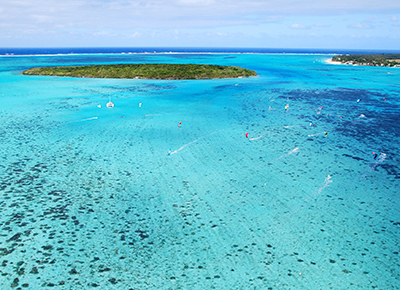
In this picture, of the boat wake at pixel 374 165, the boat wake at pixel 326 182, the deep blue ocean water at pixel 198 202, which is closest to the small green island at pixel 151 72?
the deep blue ocean water at pixel 198 202

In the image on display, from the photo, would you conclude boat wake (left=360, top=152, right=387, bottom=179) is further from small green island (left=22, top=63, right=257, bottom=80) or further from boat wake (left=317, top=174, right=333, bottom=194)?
small green island (left=22, top=63, right=257, bottom=80)

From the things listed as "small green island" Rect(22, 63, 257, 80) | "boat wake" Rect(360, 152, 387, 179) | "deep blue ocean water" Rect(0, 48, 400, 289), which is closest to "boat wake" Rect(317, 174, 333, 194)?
"deep blue ocean water" Rect(0, 48, 400, 289)

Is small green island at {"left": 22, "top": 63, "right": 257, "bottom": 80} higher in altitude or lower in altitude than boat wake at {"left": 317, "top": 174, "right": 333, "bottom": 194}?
higher

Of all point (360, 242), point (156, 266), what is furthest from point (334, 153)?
point (156, 266)

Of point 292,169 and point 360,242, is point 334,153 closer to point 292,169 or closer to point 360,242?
point 292,169

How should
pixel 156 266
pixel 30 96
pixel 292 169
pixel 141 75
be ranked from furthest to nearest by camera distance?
1. pixel 141 75
2. pixel 30 96
3. pixel 292 169
4. pixel 156 266

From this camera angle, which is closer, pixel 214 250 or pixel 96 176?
pixel 214 250

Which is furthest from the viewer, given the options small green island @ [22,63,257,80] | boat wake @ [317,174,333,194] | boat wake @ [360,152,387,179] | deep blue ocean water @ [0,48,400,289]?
small green island @ [22,63,257,80]
